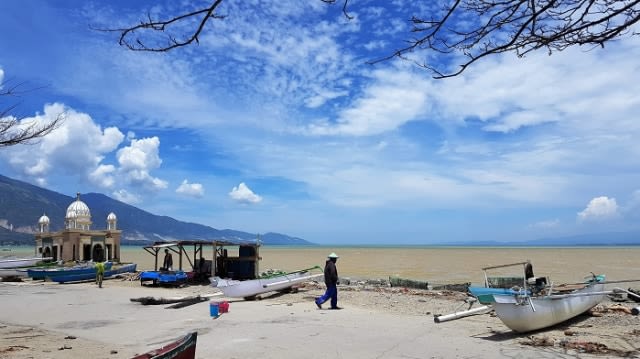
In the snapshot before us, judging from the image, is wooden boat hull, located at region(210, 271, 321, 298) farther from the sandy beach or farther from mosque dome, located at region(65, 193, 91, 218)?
mosque dome, located at region(65, 193, 91, 218)

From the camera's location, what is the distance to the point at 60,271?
25844mm

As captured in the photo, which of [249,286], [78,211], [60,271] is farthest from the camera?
[78,211]

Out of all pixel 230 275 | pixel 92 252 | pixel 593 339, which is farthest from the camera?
pixel 92 252

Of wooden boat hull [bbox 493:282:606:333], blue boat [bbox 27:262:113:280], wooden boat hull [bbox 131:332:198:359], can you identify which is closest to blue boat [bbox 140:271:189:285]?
blue boat [bbox 27:262:113:280]

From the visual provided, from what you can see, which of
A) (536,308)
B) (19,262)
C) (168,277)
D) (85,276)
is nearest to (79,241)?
(19,262)

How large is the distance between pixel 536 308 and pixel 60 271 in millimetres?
23110

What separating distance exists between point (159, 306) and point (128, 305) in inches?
53.0

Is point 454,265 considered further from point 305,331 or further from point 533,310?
point 305,331

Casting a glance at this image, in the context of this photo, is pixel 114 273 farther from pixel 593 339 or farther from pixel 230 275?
pixel 593 339

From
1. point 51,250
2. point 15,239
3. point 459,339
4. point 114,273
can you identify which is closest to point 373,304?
point 459,339

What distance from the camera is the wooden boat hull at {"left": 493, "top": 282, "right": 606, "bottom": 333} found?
33.1 ft

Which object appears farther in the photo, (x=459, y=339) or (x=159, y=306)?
(x=159, y=306)

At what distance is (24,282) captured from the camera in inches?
1062

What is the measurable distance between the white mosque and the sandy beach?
51.0 feet
